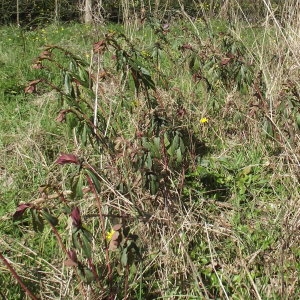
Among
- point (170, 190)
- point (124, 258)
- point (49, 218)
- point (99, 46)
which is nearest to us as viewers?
point (49, 218)

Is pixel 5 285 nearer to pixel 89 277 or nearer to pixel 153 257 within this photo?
pixel 89 277

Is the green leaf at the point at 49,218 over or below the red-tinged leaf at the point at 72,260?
over

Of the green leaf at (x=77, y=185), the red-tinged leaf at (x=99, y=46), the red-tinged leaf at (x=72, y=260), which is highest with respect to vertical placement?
the red-tinged leaf at (x=99, y=46)

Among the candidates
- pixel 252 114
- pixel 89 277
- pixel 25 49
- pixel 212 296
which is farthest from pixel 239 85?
pixel 25 49

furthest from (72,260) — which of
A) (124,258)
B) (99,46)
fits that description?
(99,46)

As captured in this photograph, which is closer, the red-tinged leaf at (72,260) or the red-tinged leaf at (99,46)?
the red-tinged leaf at (72,260)

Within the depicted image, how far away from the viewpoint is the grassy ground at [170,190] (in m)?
1.69

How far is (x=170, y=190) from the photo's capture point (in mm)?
2092

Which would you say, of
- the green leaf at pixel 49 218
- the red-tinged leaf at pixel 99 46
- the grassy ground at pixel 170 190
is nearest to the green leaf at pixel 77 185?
the grassy ground at pixel 170 190

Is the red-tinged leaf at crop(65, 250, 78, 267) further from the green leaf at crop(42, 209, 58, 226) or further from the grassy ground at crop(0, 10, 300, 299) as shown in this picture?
the green leaf at crop(42, 209, 58, 226)

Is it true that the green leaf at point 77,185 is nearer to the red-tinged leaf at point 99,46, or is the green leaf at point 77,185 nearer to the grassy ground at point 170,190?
the grassy ground at point 170,190

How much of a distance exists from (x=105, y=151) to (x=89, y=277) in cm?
81

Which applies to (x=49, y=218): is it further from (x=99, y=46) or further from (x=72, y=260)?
(x=99, y=46)

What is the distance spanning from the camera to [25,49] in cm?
475
